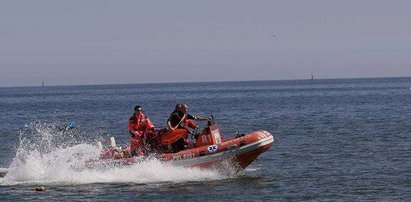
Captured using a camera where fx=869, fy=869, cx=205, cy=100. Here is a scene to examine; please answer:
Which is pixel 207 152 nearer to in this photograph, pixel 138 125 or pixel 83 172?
pixel 138 125

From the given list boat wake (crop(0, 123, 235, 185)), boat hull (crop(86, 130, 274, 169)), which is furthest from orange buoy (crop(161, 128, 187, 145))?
boat wake (crop(0, 123, 235, 185))

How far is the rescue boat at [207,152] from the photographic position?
23.5 m

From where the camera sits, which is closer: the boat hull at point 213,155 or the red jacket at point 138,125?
the boat hull at point 213,155

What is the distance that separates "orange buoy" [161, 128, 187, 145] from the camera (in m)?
23.5

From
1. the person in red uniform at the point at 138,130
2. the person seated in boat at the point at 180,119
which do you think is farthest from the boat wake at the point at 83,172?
the person seated in boat at the point at 180,119

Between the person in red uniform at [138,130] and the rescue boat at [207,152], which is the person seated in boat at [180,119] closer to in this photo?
the rescue boat at [207,152]

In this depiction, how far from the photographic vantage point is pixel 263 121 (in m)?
53.4

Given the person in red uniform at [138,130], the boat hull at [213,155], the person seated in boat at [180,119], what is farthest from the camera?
the person in red uniform at [138,130]

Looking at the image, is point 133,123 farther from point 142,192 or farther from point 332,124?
point 332,124

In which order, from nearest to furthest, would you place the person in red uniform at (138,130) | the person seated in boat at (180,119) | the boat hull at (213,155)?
1. the person seated in boat at (180,119)
2. the boat hull at (213,155)
3. the person in red uniform at (138,130)

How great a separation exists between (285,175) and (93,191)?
590cm

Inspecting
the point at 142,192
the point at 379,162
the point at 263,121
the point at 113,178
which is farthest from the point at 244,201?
the point at 263,121

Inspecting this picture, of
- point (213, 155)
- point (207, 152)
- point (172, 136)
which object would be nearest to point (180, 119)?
point (172, 136)

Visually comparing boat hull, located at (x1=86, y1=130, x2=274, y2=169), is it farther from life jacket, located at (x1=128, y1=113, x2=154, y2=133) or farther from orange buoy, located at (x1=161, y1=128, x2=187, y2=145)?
life jacket, located at (x1=128, y1=113, x2=154, y2=133)
